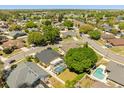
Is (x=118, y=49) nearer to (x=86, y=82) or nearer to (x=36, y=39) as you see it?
(x=36, y=39)

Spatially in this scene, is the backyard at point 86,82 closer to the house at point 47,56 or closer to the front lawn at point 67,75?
the front lawn at point 67,75

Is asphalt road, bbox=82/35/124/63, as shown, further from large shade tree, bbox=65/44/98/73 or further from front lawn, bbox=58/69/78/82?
front lawn, bbox=58/69/78/82

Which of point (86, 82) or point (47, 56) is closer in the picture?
point (86, 82)

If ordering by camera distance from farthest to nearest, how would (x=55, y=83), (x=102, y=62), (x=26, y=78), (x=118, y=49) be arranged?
1. (x=118, y=49)
2. (x=102, y=62)
3. (x=55, y=83)
4. (x=26, y=78)

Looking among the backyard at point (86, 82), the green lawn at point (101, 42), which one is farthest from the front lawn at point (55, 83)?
the green lawn at point (101, 42)

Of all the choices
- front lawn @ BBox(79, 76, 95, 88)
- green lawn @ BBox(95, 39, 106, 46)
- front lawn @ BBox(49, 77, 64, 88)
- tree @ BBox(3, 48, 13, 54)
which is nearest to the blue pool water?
front lawn @ BBox(79, 76, 95, 88)

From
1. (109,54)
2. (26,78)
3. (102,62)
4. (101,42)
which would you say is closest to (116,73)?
(102,62)
